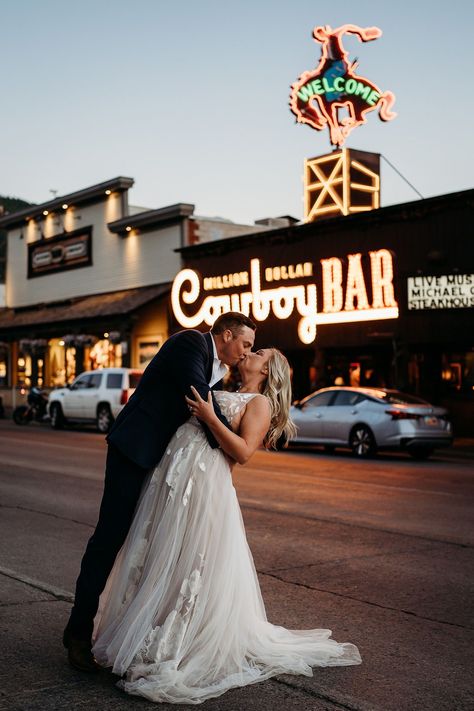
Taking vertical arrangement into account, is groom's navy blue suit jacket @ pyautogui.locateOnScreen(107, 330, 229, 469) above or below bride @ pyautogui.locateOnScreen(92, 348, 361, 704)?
above

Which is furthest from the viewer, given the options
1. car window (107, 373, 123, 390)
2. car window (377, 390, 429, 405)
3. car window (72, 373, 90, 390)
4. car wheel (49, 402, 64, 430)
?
car wheel (49, 402, 64, 430)

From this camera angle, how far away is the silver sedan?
18625mm

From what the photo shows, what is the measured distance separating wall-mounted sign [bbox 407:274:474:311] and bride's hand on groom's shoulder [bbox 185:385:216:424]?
19.6 m

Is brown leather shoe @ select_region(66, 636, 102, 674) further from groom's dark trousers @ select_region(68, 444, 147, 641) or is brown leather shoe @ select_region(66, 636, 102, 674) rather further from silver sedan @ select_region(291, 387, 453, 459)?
silver sedan @ select_region(291, 387, 453, 459)

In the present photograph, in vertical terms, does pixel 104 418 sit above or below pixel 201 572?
below

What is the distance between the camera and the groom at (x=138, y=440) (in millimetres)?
4535

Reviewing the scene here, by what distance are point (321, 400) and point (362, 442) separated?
1.74 m

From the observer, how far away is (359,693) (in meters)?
4.38

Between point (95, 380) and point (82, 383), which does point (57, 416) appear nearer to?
point (82, 383)

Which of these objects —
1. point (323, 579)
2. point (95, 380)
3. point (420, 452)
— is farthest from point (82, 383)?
point (323, 579)

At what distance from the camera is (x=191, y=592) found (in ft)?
14.4

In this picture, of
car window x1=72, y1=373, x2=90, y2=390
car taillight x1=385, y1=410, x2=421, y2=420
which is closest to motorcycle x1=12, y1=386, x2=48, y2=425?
car window x1=72, y1=373, x2=90, y2=390

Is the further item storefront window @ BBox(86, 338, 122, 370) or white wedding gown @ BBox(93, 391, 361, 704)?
storefront window @ BBox(86, 338, 122, 370)

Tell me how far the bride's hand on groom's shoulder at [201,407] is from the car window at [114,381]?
22.2m
